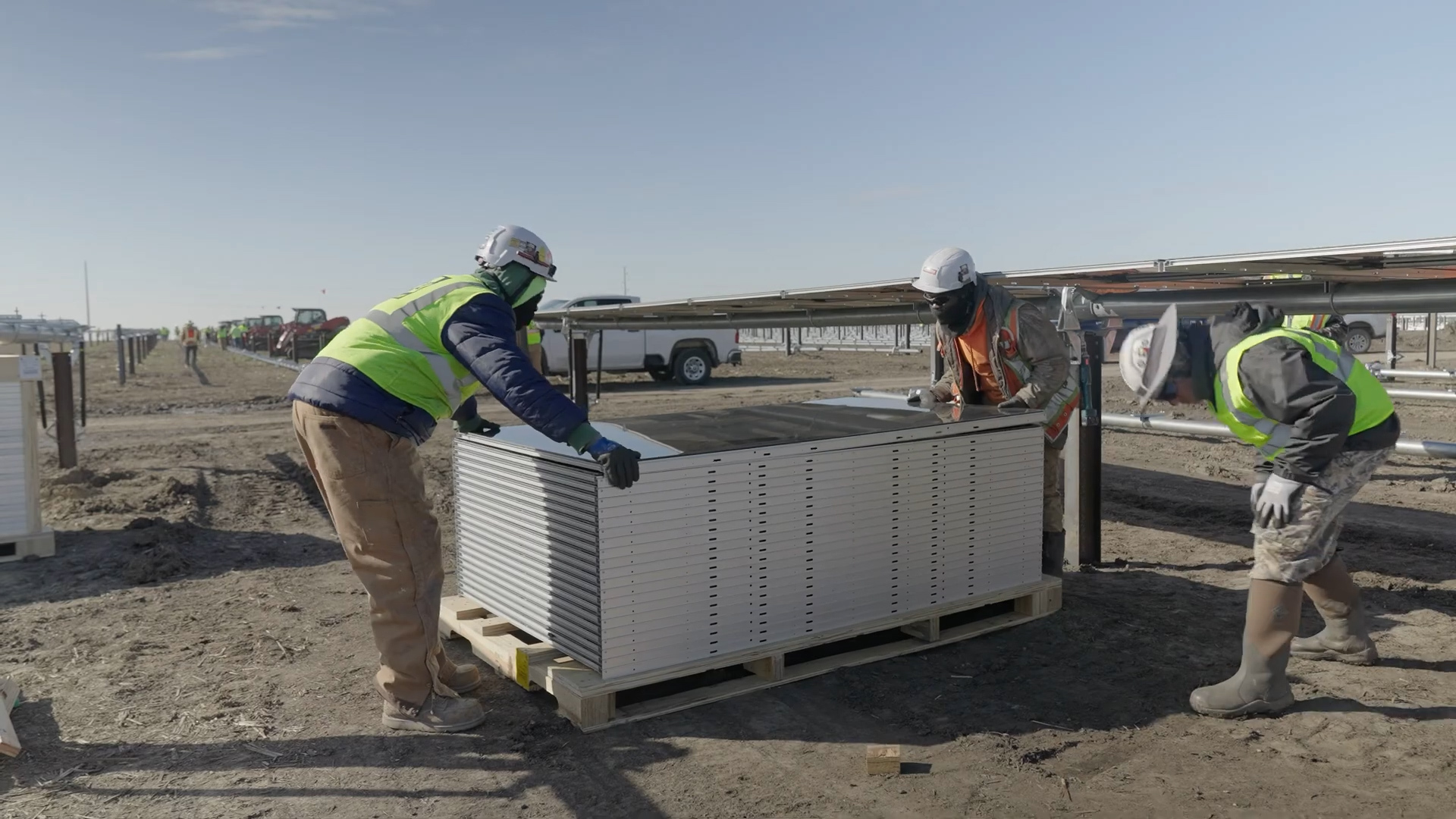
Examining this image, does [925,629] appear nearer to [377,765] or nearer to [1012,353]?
[1012,353]

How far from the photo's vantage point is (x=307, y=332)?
34.4m

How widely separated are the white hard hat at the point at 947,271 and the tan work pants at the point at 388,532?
10.2ft

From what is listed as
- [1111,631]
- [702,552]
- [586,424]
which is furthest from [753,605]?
[1111,631]

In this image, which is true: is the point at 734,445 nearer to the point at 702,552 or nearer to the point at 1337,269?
the point at 702,552

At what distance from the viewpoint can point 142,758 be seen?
12.6 feet

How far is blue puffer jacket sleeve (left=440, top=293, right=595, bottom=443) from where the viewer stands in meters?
3.69

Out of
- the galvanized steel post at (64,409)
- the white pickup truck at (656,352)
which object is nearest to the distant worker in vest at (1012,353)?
the galvanized steel post at (64,409)

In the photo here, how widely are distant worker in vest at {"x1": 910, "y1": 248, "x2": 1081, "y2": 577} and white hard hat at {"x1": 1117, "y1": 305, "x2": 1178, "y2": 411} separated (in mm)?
1302

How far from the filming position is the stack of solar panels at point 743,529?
402 cm

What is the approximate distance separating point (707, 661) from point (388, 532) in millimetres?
1465

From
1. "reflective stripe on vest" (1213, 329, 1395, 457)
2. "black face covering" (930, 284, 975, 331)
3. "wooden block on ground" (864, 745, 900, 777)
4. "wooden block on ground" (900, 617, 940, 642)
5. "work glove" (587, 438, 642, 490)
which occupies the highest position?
"black face covering" (930, 284, 975, 331)

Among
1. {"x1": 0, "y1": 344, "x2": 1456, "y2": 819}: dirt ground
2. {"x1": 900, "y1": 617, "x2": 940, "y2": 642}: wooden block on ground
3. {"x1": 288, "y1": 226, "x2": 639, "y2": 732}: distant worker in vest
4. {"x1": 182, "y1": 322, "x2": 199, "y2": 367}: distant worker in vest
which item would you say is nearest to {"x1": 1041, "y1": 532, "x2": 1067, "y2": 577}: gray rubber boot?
{"x1": 0, "y1": 344, "x2": 1456, "y2": 819}: dirt ground

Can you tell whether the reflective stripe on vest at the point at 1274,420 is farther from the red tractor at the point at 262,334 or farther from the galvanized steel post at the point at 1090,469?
the red tractor at the point at 262,334

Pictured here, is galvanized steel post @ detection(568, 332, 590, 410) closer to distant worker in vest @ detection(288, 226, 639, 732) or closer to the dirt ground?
the dirt ground
